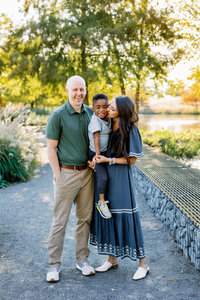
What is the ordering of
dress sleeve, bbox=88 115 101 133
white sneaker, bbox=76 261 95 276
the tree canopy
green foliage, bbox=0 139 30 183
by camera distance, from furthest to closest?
the tree canopy, green foliage, bbox=0 139 30 183, white sneaker, bbox=76 261 95 276, dress sleeve, bbox=88 115 101 133

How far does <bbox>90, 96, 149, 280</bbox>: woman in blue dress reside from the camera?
→ 10.0ft

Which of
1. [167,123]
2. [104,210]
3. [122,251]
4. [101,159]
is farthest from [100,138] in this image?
[167,123]

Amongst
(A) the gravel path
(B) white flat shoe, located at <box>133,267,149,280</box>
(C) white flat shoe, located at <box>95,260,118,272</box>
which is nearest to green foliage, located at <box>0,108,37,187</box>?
(A) the gravel path

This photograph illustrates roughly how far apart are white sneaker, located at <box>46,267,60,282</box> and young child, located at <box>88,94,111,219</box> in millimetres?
763

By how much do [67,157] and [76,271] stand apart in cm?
126

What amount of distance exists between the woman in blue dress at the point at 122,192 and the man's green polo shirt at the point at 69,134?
270mm

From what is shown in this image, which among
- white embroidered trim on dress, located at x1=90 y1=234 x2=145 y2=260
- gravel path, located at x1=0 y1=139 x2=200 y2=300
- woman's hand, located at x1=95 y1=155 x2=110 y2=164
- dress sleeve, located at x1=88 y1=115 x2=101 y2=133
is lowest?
gravel path, located at x1=0 y1=139 x2=200 y2=300

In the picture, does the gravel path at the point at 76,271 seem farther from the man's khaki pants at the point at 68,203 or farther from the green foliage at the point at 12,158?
the green foliage at the point at 12,158

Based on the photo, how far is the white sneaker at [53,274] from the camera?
3177 millimetres

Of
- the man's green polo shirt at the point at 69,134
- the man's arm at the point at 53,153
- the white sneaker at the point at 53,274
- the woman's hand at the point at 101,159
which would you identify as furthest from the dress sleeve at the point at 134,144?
the white sneaker at the point at 53,274

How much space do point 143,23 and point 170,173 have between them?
34.8 feet

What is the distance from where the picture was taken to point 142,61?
1339 cm

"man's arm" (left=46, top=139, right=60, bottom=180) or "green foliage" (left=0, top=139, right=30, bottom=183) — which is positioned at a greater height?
"man's arm" (left=46, top=139, right=60, bottom=180)

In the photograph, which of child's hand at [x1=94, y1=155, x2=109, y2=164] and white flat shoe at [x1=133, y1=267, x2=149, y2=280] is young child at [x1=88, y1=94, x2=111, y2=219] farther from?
white flat shoe at [x1=133, y1=267, x2=149, y2=280]
